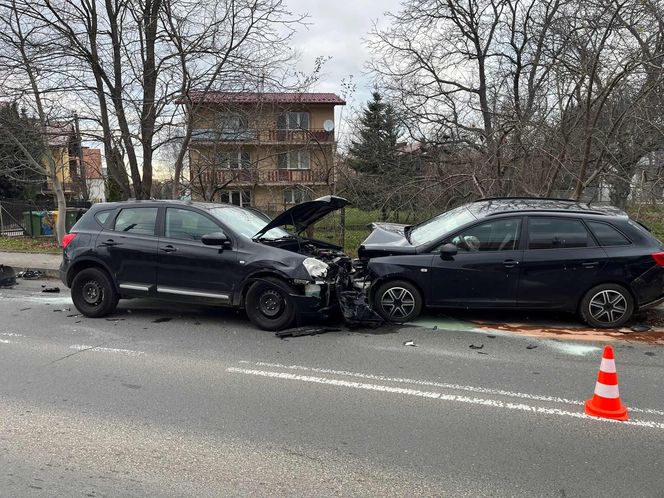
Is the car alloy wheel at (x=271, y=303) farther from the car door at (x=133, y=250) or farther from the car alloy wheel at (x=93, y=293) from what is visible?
the car alloy wheel at (x=93, y=293)

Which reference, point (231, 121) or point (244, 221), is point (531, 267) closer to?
point (244, 221)

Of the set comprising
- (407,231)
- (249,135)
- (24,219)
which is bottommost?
(407,231)

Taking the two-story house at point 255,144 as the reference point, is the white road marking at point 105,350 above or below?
below

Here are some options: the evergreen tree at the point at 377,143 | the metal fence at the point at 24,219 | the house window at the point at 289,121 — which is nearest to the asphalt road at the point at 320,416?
the house window at the point at 289,121

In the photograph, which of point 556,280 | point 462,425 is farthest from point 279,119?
point 462,425

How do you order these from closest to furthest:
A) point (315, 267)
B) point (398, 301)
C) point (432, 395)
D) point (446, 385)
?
point (432, 395)
point (446, 385)
point (315, 267)
point (398, 301)

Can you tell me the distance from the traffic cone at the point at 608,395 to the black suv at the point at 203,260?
3.26 metres

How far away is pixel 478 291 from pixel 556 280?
3.20 feet

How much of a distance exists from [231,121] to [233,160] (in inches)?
46.0

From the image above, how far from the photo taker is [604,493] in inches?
112

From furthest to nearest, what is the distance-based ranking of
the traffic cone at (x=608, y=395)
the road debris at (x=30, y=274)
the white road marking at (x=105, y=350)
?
the road debris at (x=30, y=274) → the white road marking at (x=105, y=350) → the traffic cone at (x=608, y=395)

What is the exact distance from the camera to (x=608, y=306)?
6.27m

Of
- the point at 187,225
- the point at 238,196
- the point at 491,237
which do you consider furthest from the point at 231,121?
the point at 238,196

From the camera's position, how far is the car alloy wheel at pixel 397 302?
260 inches
